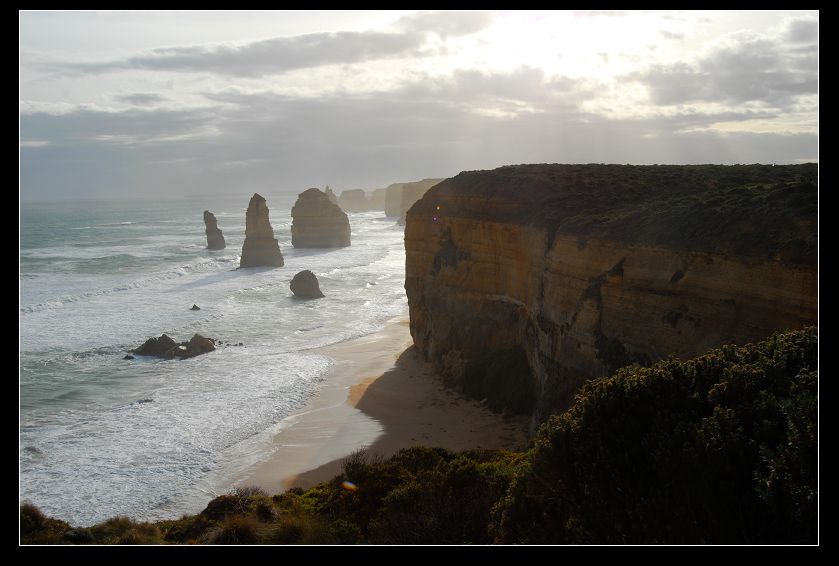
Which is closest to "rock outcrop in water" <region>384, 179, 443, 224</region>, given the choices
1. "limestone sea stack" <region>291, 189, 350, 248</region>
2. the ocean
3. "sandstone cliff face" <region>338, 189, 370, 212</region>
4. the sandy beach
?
"sandstone cliff face" <region>338, 189, 370, 212</region>

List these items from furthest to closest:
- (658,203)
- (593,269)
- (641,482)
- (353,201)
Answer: (353,201)
(658,203)
(593,269)
(641,482)

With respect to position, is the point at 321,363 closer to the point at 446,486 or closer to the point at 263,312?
the point at 263,312

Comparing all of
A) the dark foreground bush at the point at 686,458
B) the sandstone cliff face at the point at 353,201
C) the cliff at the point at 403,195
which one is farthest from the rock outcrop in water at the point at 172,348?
the sandstone cliff face at the point at 353,201

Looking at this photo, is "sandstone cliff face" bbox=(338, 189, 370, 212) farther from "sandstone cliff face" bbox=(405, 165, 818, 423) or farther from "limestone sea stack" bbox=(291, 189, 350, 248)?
"sandstone cliff face" bbox=(405, 165, 818, 423)

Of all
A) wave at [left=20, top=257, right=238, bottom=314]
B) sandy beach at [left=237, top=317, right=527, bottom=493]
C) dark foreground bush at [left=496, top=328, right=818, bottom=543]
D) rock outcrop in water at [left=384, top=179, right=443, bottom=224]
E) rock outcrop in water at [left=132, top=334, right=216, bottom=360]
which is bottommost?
sandy beach at [left=237, top=317, right=527, bottom=493]

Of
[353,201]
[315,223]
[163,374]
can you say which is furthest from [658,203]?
[353,201]

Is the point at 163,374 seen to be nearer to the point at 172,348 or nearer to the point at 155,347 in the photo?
the point at 172,348

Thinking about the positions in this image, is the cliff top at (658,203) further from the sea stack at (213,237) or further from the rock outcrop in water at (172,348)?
the sea stack at (213,237)

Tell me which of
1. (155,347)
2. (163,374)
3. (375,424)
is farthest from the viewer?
(155,347)
